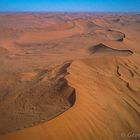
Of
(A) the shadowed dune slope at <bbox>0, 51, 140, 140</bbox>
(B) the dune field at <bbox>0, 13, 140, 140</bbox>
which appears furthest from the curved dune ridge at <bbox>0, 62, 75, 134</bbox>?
(A) the shadowed dune slope at <bbox>0, 51, 140, 140</bbox>

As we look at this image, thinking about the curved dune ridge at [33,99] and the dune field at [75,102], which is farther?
the curved dune ridge at [33,99]

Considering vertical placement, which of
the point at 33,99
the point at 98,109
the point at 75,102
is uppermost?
the point at 75,102

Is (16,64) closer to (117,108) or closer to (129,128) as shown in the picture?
(117,108)

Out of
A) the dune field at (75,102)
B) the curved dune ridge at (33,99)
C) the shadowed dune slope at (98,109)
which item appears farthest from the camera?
the curved dune ridge at (33,99)

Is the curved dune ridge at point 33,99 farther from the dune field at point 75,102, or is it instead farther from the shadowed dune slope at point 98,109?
the shadowed dune slope at point 98,109

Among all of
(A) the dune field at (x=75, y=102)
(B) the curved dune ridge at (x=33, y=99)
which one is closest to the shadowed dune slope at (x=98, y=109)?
(A) the dune field at (x=75, y=102)

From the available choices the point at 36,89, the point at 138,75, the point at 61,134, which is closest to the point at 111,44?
the point at 138,75

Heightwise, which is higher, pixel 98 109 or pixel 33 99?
pixel 98 109

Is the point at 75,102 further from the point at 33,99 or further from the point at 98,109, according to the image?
the point at 33,99

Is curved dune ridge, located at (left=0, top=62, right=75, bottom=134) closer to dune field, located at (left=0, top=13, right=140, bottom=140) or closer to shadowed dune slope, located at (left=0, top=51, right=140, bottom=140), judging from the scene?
dune field, located at (left=0, top=13, right=140, bottom=140)

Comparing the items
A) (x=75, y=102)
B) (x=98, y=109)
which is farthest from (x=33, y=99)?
(x=98, y=109)

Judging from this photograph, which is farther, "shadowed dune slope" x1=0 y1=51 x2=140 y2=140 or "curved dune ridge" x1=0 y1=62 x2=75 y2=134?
"curved dune ridge" x1=0 y1=62 x2=75 y2=134
